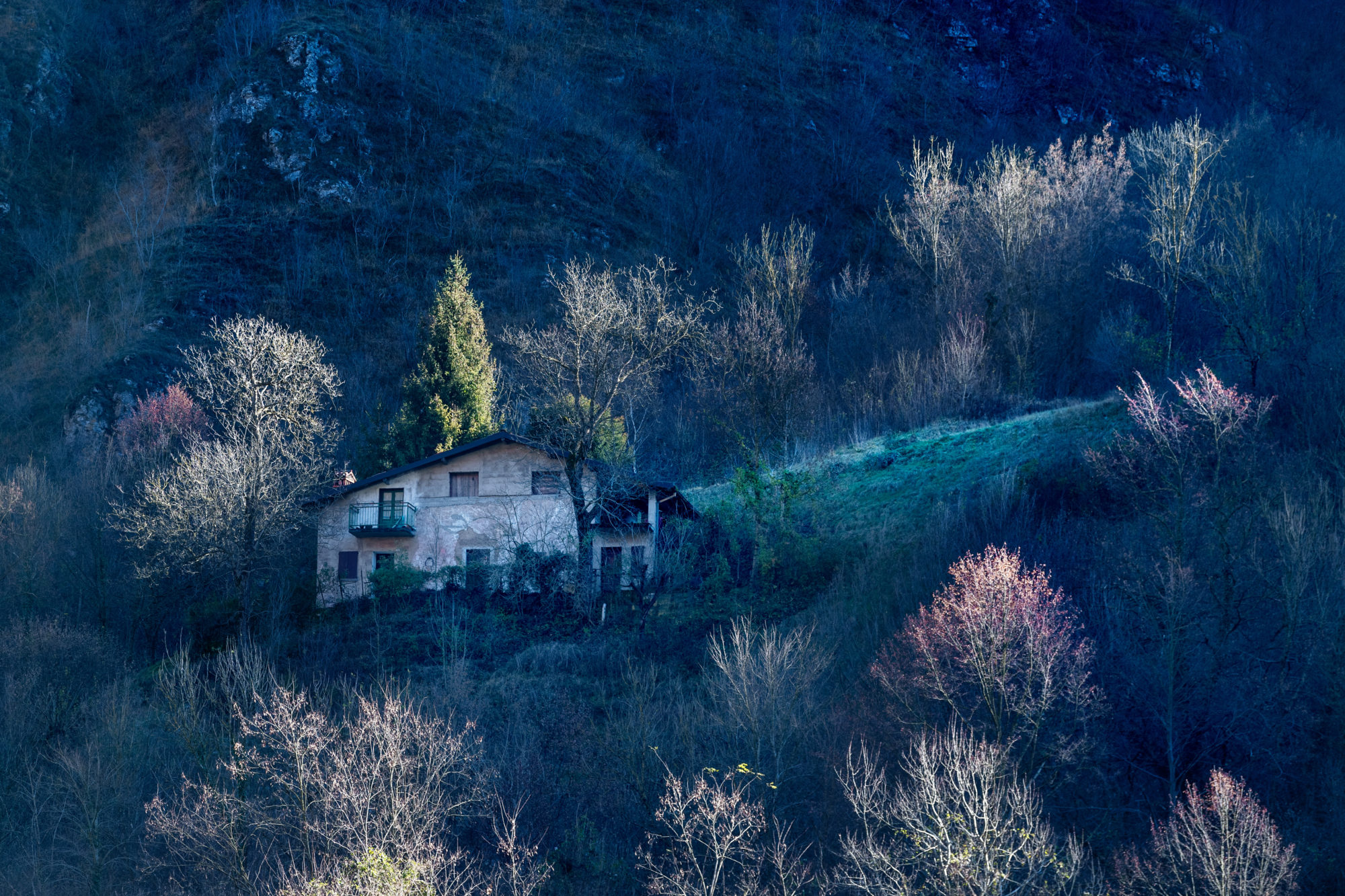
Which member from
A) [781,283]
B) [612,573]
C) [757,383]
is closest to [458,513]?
[612,573]

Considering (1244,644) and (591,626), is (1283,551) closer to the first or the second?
(1244,644)

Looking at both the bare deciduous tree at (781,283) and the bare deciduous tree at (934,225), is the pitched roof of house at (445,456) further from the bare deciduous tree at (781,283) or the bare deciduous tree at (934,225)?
the bare deciduous tree at (934,225)

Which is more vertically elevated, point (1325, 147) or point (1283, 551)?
point (1325, 147)

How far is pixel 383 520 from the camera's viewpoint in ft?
128

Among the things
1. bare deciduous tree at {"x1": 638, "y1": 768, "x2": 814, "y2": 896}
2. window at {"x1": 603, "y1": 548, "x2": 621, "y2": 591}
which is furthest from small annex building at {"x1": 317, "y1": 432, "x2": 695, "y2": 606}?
bare deciduous tree at {"x1": 638, "y1": 768, "x2": 814, "y2": 896}

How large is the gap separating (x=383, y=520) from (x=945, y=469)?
19.5 metres

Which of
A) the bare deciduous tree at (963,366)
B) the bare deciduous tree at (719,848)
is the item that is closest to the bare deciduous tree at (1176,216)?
the bare deciduous tree at (963,366)

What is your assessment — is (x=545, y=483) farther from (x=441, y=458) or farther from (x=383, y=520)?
(x=383, y=520)

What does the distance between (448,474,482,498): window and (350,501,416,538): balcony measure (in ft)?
4.97

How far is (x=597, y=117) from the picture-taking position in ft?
266

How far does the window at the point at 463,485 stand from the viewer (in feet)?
129

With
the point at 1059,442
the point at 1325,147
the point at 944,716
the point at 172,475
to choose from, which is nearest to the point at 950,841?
the point at 944,716

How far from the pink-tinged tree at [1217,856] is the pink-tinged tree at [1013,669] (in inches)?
105

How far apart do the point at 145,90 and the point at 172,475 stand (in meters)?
50.0
